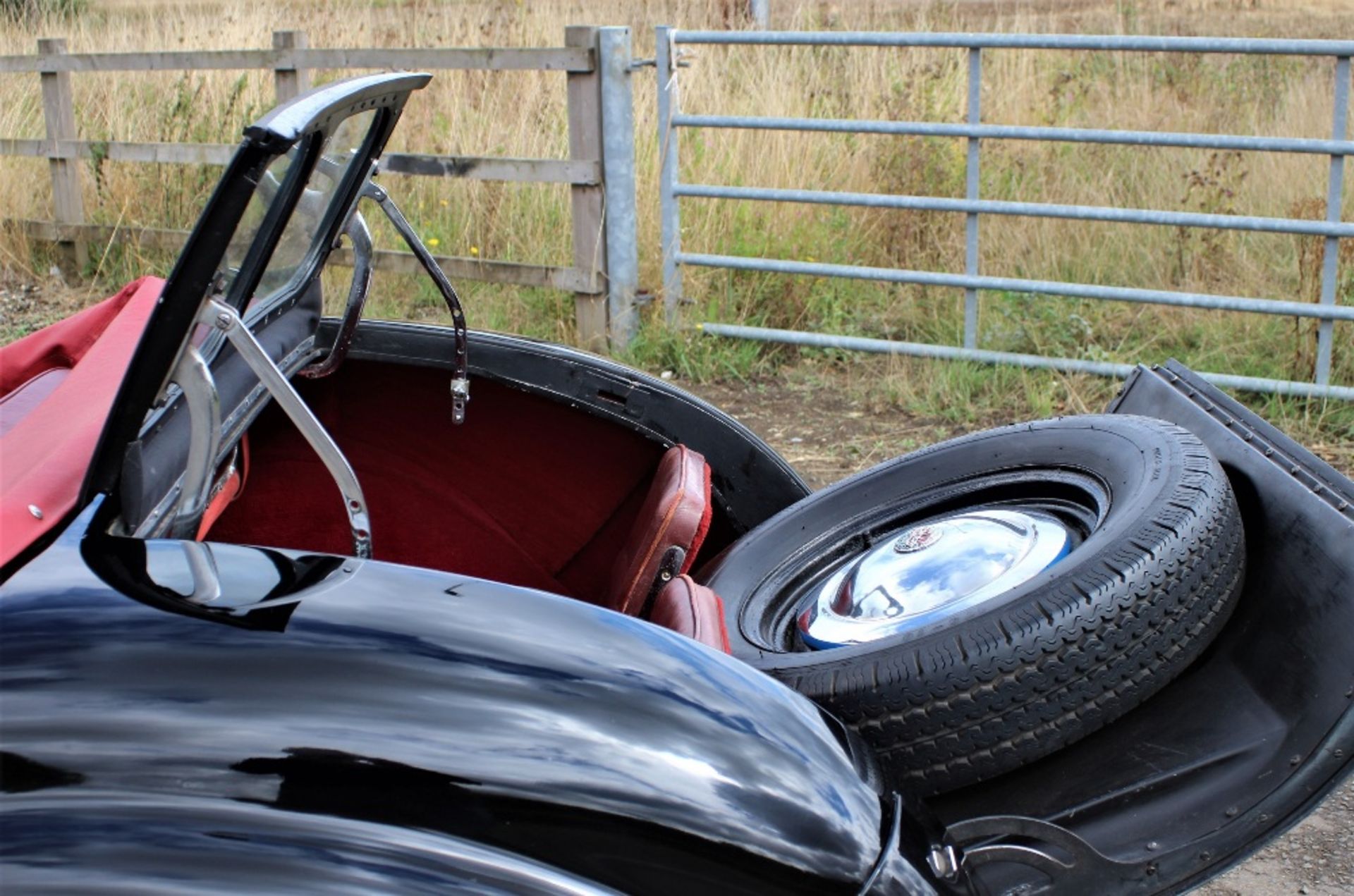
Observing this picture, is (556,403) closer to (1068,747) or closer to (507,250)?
(1068,747)

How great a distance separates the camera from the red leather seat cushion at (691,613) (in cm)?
191

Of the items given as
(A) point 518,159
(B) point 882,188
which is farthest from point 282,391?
(B) point 882,188

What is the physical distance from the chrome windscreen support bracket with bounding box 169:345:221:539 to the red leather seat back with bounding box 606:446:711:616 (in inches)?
29.8

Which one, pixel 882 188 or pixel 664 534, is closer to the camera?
pixel 664 534

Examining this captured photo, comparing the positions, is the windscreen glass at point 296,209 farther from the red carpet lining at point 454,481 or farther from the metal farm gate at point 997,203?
the metal farm gate at point 997,203

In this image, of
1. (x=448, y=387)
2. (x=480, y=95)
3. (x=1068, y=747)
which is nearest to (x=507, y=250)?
(x=480, y=95)

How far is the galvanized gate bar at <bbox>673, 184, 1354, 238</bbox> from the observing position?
5102 millimetres

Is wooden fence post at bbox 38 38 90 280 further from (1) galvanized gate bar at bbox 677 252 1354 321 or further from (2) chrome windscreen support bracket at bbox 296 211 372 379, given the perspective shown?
(2) chrome windscreen support bracket at bbox 296 211 372 379

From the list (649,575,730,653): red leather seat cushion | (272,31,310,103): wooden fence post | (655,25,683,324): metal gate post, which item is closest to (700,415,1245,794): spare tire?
(649,575,730,653): red leather seat cushion

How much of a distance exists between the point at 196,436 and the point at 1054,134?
456 cm

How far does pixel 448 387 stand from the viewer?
2660mm

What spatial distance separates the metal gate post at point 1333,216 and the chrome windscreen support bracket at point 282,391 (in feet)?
14.7

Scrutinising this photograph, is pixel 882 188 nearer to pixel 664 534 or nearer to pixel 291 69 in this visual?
pixel 291 69

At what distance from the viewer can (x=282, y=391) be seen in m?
1.56
